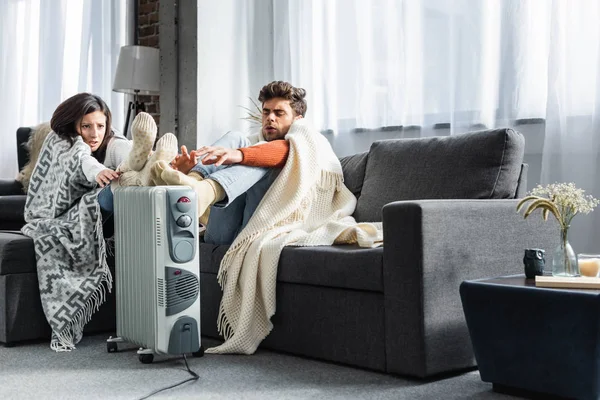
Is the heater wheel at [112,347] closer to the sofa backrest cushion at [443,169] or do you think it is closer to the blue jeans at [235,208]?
the blue jeans at [235,208]

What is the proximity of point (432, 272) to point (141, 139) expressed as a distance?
114 cm

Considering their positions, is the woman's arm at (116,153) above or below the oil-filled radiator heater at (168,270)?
above

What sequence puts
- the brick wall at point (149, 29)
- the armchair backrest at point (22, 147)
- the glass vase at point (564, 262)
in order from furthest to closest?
1. the brick wall at point (149, 29)
2. the armchair backrest at point (22, 147)
3. the glass vase at point (564, 262)

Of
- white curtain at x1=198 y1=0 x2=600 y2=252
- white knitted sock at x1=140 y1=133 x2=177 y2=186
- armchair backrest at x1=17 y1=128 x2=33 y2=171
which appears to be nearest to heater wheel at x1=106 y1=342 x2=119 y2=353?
white knitted sock at x1=140 y1=133 x2=177 y2=186

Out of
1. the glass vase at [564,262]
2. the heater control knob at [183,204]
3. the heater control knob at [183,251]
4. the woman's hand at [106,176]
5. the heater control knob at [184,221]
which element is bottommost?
the heater control knob at [183,251]

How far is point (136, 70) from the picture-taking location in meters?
4.96

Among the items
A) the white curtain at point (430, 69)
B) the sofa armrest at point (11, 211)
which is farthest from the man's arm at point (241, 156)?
the sofa armrest at point (11, 211)

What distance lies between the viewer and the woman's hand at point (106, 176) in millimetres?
3006

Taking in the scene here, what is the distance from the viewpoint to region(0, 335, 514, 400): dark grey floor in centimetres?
223

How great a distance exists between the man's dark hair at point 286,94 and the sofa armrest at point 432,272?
1025 mm

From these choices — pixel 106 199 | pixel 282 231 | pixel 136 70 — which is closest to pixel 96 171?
pixel 106 199

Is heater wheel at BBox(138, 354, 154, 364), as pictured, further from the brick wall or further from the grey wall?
the brick wall

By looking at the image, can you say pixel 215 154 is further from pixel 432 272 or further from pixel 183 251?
pixel 432 272

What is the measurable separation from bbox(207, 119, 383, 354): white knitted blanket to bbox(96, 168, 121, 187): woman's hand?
522mm
